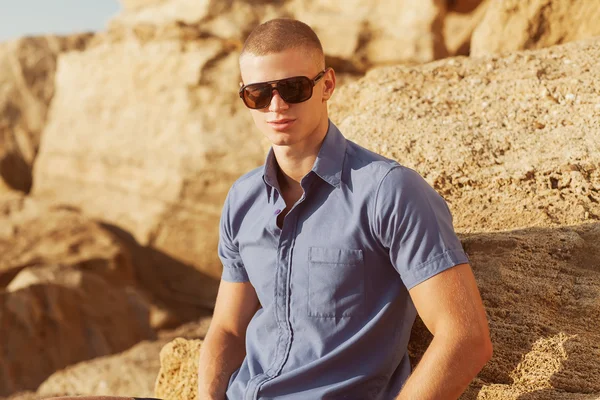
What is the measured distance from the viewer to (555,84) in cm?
333

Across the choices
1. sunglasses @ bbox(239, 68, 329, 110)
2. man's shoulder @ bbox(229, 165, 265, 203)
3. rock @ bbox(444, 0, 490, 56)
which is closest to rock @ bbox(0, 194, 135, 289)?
rock @ bbox(444, 0, 490, 56)

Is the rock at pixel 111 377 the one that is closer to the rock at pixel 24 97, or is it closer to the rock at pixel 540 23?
Result: the rock at pixel 540 23

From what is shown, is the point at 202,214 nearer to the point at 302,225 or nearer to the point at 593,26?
the point at 593,26

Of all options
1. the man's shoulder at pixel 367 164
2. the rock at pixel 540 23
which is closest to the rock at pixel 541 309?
the man's shoulder at pixel 367 164

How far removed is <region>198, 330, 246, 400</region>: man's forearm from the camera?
7.51 ft

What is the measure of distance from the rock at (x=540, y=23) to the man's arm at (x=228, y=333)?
2.63 meters

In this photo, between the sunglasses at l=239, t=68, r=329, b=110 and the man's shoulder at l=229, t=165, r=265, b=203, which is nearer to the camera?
the sunglasses at l=239, t=68, r=329, b=110

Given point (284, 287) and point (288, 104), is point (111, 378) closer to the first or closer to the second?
point (284, 287)

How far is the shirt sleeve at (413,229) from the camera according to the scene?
1.86m

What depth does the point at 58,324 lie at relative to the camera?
712 centimetres

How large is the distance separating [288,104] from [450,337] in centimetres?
70

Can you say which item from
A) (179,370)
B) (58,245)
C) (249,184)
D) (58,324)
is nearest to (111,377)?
(58,324)

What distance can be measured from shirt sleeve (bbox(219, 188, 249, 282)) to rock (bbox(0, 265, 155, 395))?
4.94m

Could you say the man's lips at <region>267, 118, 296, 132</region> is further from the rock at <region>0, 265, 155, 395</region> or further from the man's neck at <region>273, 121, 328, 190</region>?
the rock at <region>0, 265, 155, 395</region>
